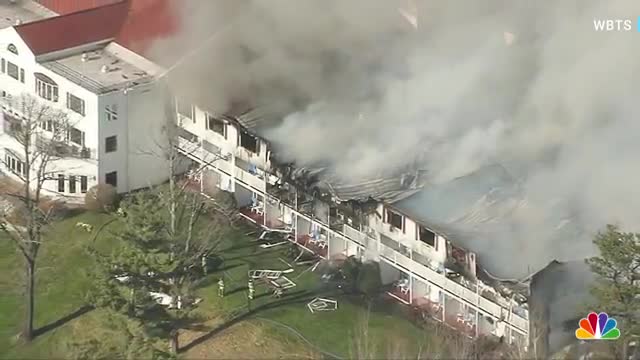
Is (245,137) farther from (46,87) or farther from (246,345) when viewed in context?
(246,345)

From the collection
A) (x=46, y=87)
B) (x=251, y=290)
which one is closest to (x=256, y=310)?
(x=251, y=290)

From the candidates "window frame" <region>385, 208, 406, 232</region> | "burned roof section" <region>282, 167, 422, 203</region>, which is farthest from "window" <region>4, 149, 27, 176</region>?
"window frame" <region>385, 208, 406, 232</region>

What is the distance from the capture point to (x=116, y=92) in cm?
3288

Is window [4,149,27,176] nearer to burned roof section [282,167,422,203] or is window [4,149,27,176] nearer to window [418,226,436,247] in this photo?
burned roof section [282,167,422,203]

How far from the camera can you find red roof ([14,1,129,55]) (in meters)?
33.7

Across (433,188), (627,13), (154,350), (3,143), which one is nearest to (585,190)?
(433,188)

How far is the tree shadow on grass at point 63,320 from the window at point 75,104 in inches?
193

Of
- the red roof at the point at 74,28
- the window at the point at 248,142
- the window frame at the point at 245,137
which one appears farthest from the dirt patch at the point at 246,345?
the red roof at the point at 74,28

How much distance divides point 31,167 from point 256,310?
658cm

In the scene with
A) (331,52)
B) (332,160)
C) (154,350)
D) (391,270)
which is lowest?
(154,350)

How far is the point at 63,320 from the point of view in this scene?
95.5 ft

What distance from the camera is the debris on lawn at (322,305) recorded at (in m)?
29.3

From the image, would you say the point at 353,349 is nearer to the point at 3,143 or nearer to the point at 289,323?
the point at 289,323

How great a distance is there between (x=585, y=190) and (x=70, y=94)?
32.0ft
